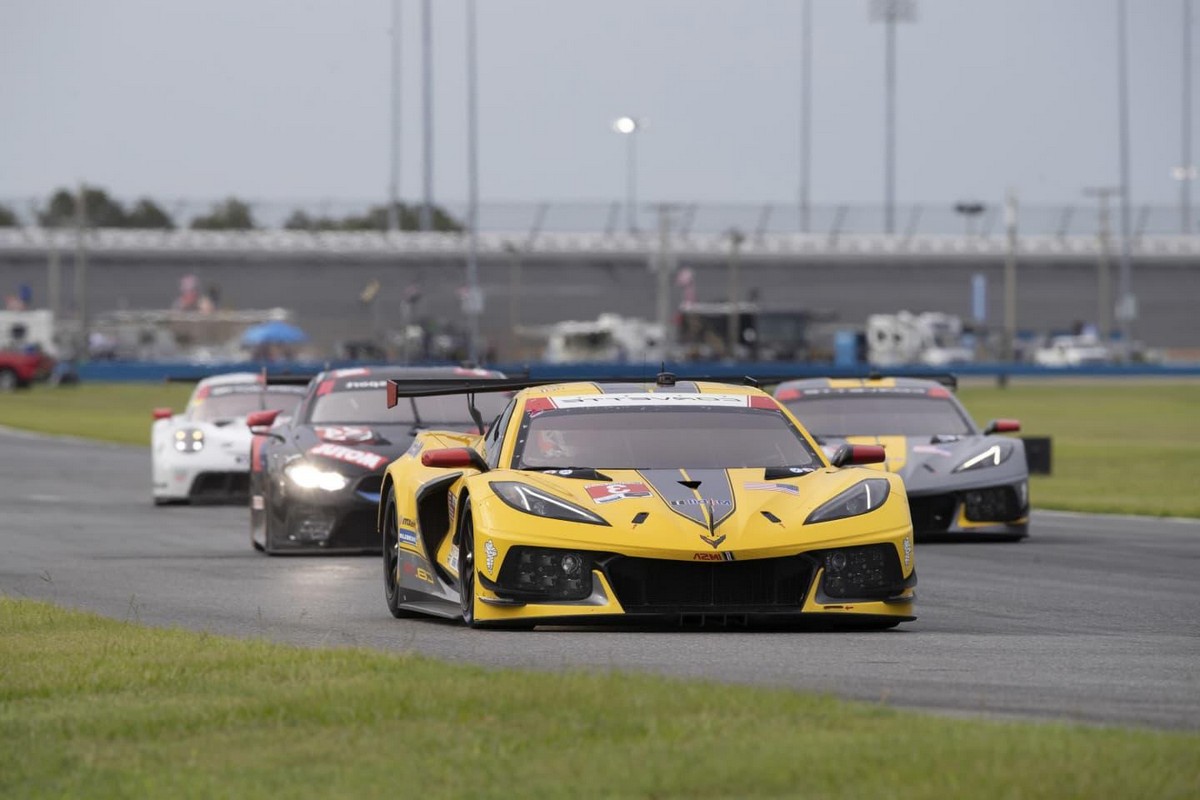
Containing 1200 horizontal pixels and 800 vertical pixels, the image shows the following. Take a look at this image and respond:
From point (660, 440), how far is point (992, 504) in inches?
272

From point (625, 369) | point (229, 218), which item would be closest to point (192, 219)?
point (229, 218)

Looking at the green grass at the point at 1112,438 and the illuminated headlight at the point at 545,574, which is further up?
the illuminated headlight at the point at 545,574

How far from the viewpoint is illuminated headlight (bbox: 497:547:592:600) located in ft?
31.9

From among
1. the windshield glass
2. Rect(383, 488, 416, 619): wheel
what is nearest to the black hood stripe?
Rect(383, 488, 416, 619): wheel

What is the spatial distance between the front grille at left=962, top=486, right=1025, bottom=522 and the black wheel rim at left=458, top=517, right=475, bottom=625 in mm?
7489

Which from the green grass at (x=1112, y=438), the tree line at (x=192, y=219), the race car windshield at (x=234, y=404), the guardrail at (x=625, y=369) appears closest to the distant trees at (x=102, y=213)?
the tree line at (x=192, y=219)

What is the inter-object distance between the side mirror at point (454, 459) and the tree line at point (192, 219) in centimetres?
7041

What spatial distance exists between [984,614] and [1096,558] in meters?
4.34

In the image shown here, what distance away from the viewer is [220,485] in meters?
21.8

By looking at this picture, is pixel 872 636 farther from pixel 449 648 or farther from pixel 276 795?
pixel 276 795

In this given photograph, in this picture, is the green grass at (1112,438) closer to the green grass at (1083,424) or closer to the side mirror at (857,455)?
the green grass at (1083,424)

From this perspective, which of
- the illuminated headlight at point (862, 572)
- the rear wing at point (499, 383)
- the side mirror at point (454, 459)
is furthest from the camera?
the rear wing at point (499, 383)

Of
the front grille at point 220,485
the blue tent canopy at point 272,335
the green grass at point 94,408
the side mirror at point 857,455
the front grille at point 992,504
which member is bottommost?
the green grass at point 94,408

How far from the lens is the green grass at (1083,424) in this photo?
2495cm
